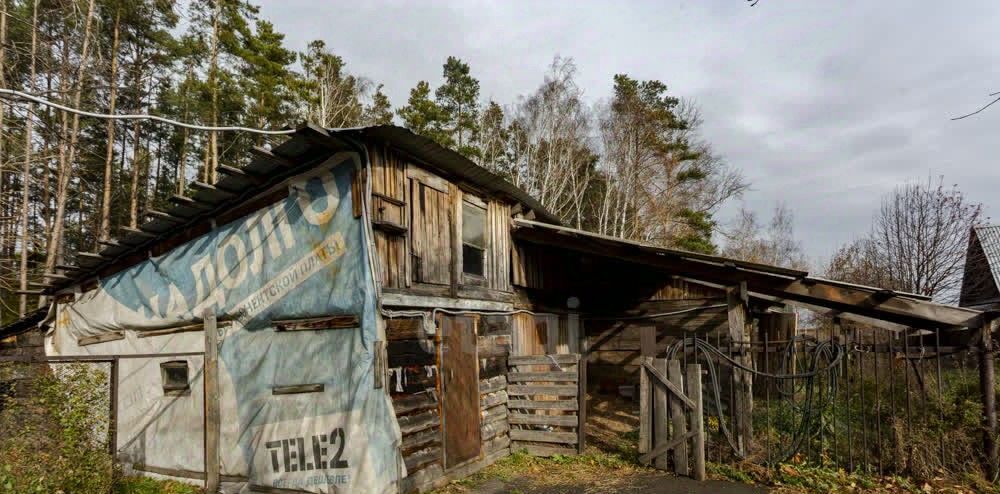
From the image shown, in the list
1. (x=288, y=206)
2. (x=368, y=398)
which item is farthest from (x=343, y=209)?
(x=368, y=398)

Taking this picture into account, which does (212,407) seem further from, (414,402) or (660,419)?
(660,419)

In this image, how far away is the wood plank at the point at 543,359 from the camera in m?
8.78

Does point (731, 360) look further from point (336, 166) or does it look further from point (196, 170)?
point (196, 170)

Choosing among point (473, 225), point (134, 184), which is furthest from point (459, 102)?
point (473, 225)

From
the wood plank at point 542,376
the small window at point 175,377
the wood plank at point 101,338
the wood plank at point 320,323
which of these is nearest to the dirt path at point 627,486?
the wood plank at point 542,376

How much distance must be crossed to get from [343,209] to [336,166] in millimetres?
610

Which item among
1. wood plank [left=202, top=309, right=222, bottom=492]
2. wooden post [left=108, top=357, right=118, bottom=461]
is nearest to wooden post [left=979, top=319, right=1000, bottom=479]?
wood plank [left=202, top=309, right=222, bottom=492]

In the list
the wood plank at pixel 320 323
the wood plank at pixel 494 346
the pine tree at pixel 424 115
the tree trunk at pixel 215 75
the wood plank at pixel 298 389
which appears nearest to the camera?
the wood plank at pixel 320 323

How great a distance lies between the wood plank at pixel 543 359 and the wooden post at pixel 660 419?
1.41 meters

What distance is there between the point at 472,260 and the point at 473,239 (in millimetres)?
386

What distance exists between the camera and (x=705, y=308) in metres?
11.7

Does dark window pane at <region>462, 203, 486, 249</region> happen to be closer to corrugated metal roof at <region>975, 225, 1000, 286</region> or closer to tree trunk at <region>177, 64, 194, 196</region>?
tree trunk at <region>177, 64, 194, 196</region>

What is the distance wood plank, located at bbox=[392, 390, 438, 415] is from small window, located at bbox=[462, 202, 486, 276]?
239 centimetres

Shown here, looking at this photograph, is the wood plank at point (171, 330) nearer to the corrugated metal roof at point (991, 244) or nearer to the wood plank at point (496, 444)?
the wood plank at point (496, 444)
